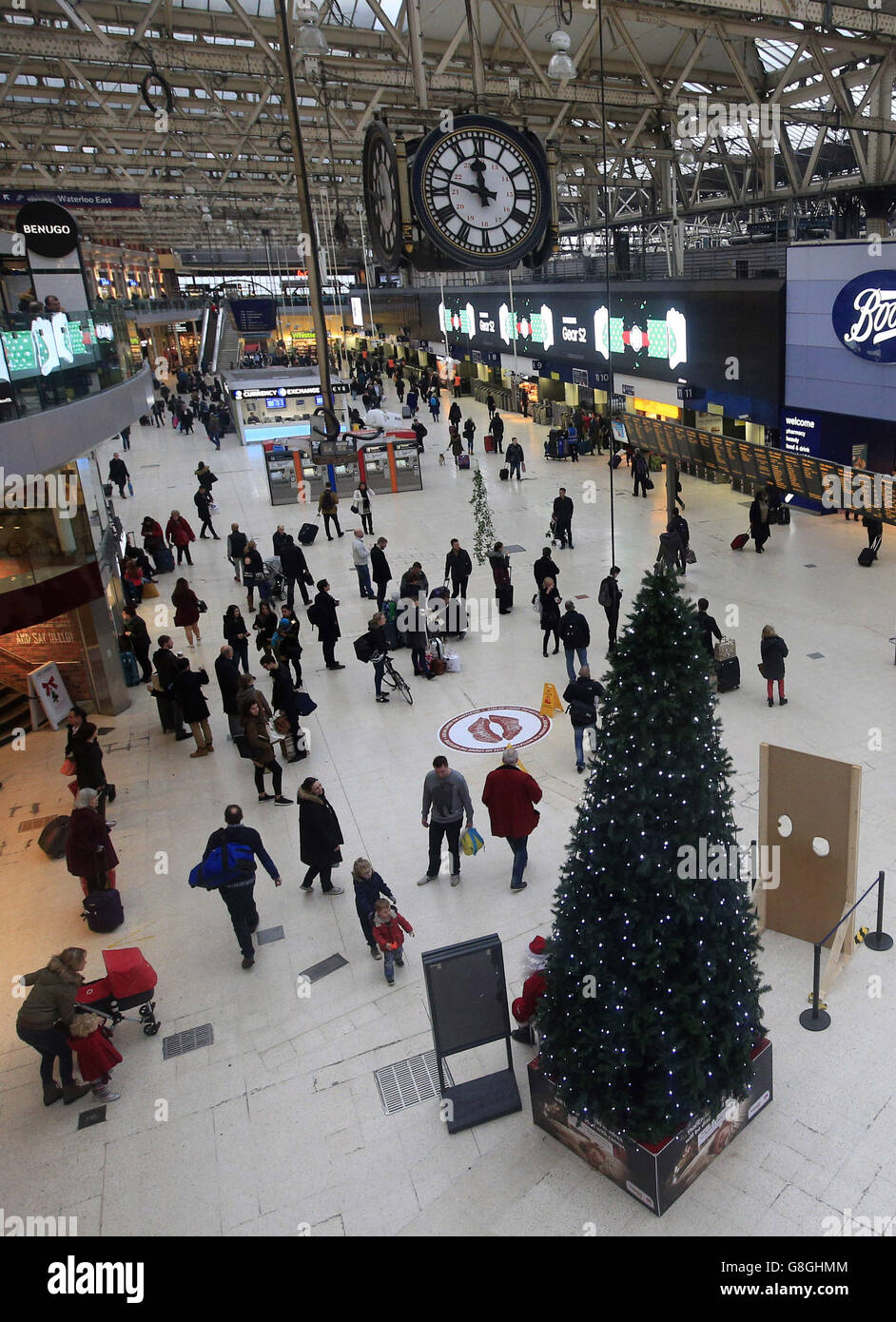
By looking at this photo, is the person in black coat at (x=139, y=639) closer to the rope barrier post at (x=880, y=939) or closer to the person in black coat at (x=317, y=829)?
the person in black coat at (x=317, y=829)

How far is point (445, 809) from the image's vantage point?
7.20 metres

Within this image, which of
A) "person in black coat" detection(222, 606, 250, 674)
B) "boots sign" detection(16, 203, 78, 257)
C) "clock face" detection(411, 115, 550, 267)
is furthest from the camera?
"boots sign" detection(16, 203, 78, 257)

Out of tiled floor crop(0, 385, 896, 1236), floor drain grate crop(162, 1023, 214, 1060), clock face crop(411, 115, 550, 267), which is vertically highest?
clock face crop(411, 115, 550, 267)

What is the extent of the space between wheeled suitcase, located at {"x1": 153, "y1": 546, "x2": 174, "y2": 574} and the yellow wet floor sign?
1007 centimetres

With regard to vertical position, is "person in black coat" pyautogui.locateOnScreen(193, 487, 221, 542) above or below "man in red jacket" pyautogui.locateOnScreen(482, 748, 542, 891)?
above

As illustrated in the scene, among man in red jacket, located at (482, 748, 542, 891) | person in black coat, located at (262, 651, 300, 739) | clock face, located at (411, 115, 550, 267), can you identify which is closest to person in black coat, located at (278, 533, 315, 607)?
person in black coat, located at (262, 651, 300, 739)

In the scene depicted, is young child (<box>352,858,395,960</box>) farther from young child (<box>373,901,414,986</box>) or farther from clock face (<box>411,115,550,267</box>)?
clock face (<box>411,115,550,267</box>)

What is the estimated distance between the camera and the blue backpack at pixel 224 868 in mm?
6504

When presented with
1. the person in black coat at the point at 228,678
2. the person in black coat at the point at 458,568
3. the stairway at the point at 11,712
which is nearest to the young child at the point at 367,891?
the person in black coat at the point at 228,678

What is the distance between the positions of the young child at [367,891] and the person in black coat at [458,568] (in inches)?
308

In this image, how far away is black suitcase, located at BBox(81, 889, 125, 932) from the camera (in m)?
7.16
